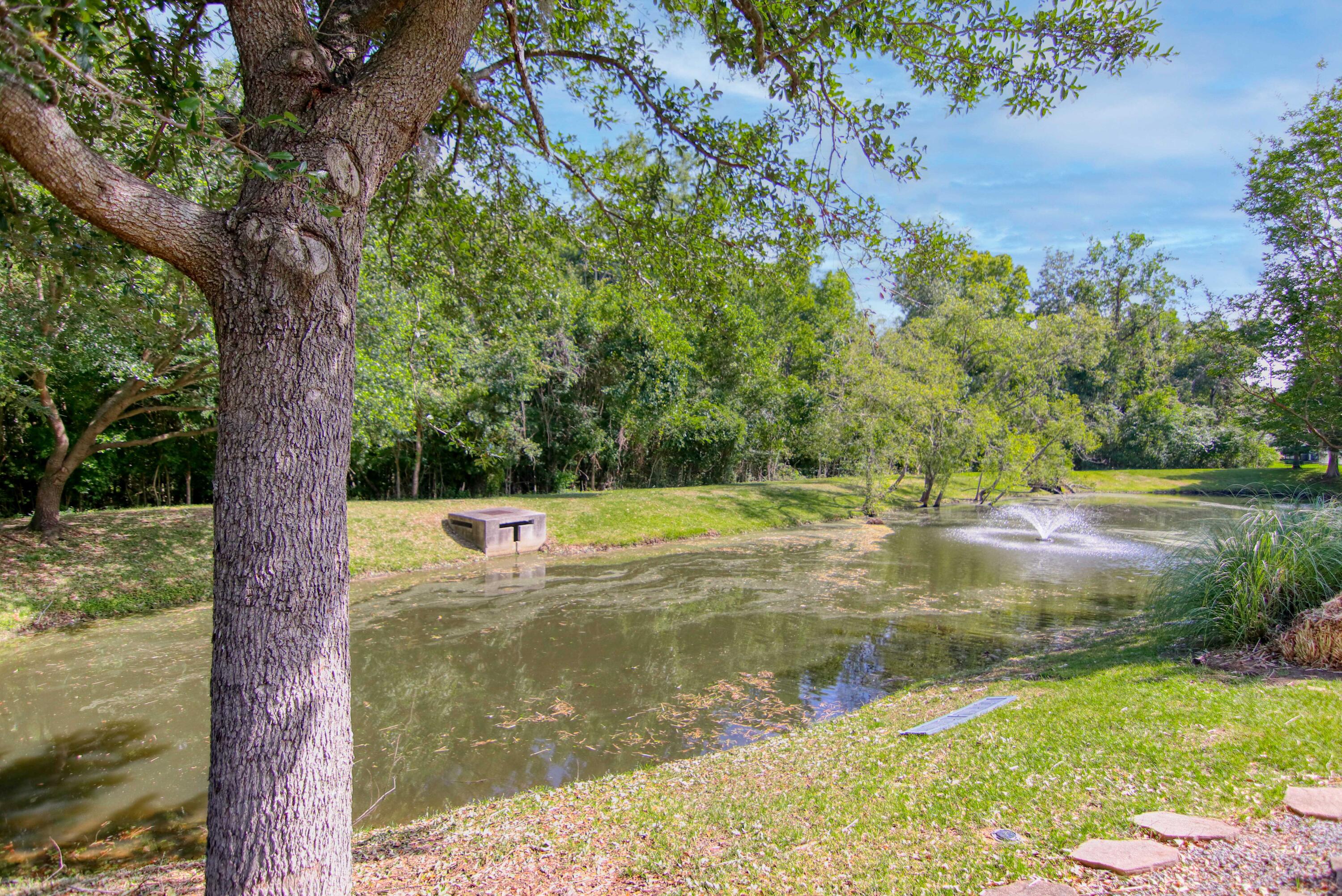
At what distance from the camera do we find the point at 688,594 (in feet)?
38.1

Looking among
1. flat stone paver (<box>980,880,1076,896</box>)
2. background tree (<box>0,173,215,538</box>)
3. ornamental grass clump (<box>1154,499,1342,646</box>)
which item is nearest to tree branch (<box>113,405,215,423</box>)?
background tree (<box>0,173,215,538</box>)

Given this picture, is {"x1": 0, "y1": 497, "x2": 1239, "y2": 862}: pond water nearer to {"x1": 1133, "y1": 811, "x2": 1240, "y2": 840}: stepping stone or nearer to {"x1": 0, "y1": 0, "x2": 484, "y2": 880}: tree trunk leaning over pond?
{"x1": 0, "y1": 0, "x2": 484, "y2": 880}: tree trunk leaning over pond

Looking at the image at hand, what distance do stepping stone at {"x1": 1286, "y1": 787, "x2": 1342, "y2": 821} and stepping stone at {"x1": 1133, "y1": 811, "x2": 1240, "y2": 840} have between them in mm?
346

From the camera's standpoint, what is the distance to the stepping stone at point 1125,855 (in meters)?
2.70

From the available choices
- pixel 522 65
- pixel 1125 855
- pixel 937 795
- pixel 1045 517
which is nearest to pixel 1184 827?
pixel 1125 855

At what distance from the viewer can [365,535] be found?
1343cm

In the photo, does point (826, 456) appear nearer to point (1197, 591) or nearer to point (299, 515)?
point (1197, 591)

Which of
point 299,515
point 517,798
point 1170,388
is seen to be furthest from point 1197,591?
point 1170,388

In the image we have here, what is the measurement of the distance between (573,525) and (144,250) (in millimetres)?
14302

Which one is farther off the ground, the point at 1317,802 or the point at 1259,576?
the point at 1259,576

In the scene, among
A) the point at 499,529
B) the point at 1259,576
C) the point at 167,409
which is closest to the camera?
the point at 1259,576

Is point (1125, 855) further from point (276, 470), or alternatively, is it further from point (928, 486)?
point (928, 486)

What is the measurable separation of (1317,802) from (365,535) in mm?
14014

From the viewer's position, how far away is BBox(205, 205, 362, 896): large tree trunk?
2449 millimetres
